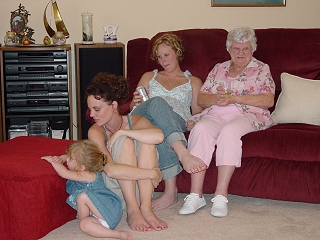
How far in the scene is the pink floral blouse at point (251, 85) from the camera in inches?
121

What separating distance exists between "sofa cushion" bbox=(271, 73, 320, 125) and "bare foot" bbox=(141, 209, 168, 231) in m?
1.13

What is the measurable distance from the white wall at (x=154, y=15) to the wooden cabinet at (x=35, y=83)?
44 centimetres

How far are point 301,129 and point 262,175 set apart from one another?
406mm

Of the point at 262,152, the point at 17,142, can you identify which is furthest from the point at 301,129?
the point at 17,142

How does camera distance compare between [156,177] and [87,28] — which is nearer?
[156,177]

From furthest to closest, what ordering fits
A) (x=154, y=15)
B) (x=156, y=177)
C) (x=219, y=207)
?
1. (x=154, y=15)
2. (x=219, y=207)
3. (x=156, y=177)

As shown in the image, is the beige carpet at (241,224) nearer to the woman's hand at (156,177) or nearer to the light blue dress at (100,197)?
the light blue dress at (100,197)

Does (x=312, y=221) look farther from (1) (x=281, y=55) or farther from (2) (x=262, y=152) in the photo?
(1) (x=281, y=55)

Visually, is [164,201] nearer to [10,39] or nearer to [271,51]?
[271,51]

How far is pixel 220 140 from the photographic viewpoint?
279 cm

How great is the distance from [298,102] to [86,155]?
1.48m

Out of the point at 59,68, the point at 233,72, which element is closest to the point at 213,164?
the point at 233,72

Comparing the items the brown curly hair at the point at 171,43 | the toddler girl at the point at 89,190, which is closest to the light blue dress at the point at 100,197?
the toddler girl at the point at 89,190

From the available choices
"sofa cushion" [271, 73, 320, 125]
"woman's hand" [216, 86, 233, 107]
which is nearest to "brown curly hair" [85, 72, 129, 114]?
"woman's hand" [216, 86, 233, 107]
